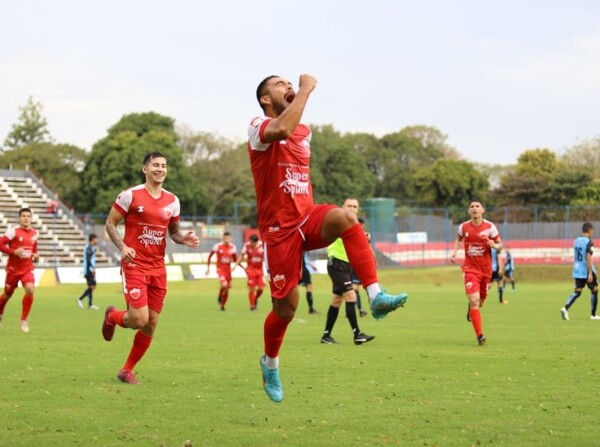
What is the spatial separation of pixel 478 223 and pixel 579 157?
82146 mm

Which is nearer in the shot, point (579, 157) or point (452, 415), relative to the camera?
point (452, 415)

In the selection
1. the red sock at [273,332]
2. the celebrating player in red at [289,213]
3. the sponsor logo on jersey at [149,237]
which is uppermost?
the celebrating player in red at [289,213]

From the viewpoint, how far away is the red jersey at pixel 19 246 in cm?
1905

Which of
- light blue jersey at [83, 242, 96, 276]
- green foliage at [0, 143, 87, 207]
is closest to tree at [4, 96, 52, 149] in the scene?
green foliage at [0, 143, 87, 207]

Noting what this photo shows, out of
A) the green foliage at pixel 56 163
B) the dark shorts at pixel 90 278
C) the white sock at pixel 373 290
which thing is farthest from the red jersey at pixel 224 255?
the green foliage at pixel 56 163

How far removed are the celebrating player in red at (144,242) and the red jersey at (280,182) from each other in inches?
130

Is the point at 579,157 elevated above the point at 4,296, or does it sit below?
above

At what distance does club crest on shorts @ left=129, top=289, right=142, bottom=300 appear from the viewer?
11.5 meters

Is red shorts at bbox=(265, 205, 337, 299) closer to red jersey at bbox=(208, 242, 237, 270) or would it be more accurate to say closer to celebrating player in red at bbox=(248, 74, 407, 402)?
celebrating player in red at bbox=(248, 74, 407, 402)

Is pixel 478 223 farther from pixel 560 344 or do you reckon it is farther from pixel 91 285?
pixel 91 285

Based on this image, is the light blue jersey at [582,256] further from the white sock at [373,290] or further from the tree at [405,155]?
the tree at [405,155]

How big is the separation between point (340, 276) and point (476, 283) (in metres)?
2.52

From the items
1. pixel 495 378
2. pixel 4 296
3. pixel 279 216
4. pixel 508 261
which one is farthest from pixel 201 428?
pixel 508 261

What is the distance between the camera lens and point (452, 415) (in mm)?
8922
